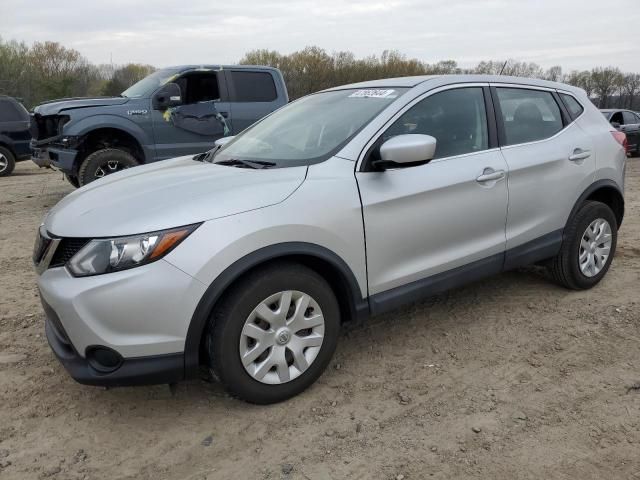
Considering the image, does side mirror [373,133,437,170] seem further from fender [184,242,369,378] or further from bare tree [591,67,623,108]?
bare tree [591,67,623,108]

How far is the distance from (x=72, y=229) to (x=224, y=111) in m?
6.01

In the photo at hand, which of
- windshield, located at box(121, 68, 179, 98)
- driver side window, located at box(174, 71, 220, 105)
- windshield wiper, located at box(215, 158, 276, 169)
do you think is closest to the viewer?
windshield wiper, located at box(215, 158, 276, 169)

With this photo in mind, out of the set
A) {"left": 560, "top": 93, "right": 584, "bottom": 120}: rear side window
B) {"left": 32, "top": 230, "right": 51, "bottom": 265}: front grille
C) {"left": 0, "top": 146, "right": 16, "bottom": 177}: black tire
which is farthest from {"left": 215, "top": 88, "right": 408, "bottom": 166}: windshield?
{"left": 0, "top": 146, "right": 16, "bottom": 177}: black tire

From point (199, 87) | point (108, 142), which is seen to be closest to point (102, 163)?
point (108, 142)

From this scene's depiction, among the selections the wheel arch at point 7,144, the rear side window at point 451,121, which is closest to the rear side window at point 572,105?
the rear side window at point 451,121

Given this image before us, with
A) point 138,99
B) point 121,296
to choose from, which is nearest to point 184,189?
point 121,296

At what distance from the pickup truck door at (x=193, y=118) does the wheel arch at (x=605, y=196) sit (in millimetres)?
5507

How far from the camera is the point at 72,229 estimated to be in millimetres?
2547

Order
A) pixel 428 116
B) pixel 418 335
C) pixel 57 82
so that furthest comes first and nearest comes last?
pixel 57 82 < pixel 418 335 < pixel 428 116

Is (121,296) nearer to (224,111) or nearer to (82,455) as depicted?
(82,455)

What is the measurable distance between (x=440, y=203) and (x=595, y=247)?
5.93 feet

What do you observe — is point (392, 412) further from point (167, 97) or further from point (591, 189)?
point (167, 97)

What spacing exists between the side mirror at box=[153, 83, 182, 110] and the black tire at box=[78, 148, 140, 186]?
84cm

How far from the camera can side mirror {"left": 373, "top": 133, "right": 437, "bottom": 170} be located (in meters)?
2.81
